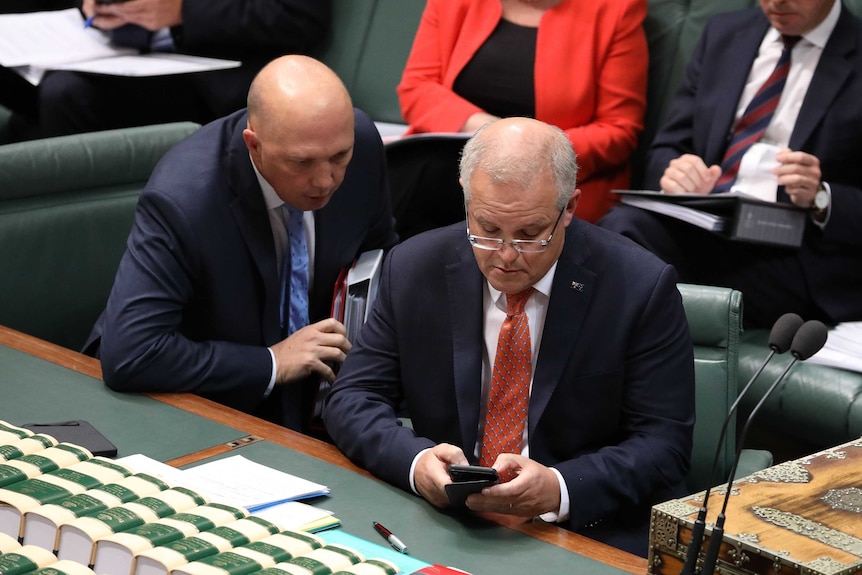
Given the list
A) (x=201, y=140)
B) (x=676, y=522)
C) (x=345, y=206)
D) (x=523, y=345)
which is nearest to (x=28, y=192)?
(x=201, y=140)

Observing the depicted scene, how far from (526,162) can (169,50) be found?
9.15 feet

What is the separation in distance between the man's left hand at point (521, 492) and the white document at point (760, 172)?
166 cm

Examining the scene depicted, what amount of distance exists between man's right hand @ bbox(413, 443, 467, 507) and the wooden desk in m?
0.11

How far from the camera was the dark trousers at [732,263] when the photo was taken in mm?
3590

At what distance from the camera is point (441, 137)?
373cm

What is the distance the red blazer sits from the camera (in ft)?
12.9

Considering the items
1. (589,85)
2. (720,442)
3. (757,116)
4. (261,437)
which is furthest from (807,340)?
(589,85)

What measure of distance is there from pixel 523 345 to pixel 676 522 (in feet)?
2.09

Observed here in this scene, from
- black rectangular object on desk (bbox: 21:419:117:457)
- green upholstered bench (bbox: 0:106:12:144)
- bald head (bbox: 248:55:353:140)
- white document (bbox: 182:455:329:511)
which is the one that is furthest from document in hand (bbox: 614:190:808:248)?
green upholstered bench (bbox: 0:106:12:144)

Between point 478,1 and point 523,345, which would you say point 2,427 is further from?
point 478,1

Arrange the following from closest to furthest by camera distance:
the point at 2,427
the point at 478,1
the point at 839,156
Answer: the point at 2,427, the point at 839,156, the point at 478,1

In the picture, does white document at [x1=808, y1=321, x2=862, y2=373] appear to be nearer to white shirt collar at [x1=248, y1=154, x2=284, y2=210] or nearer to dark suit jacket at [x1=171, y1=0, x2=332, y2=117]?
white shirt collar at [x1=248, y1=154, x2=284, y2=210]

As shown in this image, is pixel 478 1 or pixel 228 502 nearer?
pixel 228 502

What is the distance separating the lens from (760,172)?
3594 millimetres
